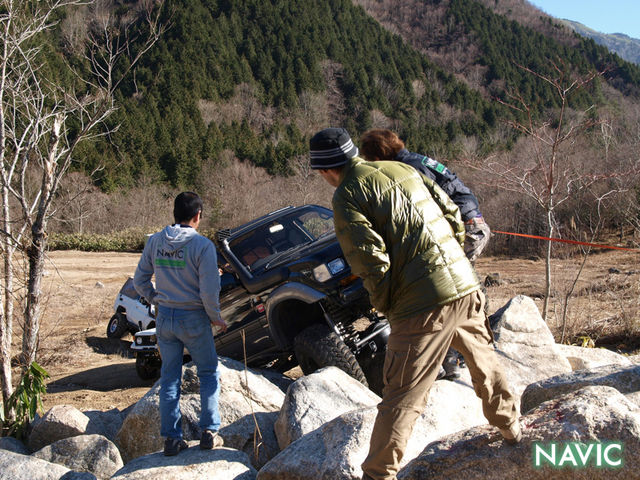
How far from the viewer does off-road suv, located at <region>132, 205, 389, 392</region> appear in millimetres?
5426

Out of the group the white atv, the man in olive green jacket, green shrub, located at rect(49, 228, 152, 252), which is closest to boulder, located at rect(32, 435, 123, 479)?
the man in olive green jacket

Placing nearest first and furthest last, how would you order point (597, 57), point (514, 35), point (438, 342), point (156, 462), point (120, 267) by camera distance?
point (438, 342) < point (156, 462) < point (120, 267) < point (597, 57) < point (514, 35)

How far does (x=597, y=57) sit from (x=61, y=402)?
82.9 m

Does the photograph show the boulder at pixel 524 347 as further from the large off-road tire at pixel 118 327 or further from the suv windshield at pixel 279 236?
the large off-road tire at pixel 118 327

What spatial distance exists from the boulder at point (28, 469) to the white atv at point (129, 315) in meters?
6.32

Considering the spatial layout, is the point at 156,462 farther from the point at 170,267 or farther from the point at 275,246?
the point at 275,246

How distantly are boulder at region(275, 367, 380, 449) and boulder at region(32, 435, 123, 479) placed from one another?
1283 mm

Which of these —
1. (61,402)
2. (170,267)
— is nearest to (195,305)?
(170,267)

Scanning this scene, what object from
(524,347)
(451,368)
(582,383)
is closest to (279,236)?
(451,368)

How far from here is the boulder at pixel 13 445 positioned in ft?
17.2

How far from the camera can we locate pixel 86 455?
4793 mm

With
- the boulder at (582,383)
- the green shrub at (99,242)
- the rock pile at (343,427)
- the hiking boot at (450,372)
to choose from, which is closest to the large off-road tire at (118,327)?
the rock pile at (343,427)

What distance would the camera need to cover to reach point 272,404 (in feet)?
18.1

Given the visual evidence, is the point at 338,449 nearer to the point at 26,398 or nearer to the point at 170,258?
the point at 170,258
